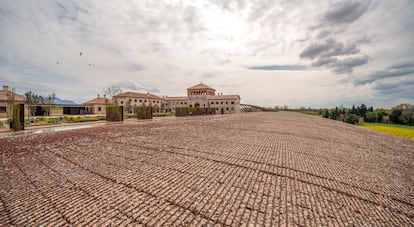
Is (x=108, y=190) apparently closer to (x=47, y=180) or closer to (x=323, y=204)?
(x=47, y=180)

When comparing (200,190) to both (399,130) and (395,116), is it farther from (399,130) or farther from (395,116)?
(395,116)

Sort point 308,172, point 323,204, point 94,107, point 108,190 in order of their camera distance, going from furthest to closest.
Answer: point 94,107 < point 308,172 < point 108,190 < point 323,204

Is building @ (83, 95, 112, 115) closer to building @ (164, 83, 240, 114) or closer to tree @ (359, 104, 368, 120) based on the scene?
building @ (164, 83, 240, 114)

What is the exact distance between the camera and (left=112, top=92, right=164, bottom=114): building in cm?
3972

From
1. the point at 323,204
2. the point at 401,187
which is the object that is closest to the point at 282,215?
the point at 323,204

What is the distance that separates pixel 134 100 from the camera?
45125 mm

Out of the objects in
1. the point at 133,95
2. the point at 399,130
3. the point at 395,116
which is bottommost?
the point at 399,130

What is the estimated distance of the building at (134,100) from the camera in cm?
3972

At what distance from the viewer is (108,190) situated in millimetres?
3166

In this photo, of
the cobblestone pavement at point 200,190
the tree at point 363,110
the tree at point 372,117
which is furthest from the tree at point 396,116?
the cobblestone pavement at point 200,190

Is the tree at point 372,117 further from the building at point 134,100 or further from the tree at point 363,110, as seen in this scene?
the building at point 134,100

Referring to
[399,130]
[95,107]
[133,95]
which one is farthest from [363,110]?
[95,107]

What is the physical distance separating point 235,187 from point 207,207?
0.97 meters

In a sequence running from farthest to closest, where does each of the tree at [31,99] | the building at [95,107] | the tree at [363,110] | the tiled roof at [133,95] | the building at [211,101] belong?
1. the building at [211,101]
2. the tiled roof at [133,95]
3. the building at [95,107]
4. the tree at [363,110]
5. the tree at [31,99]
